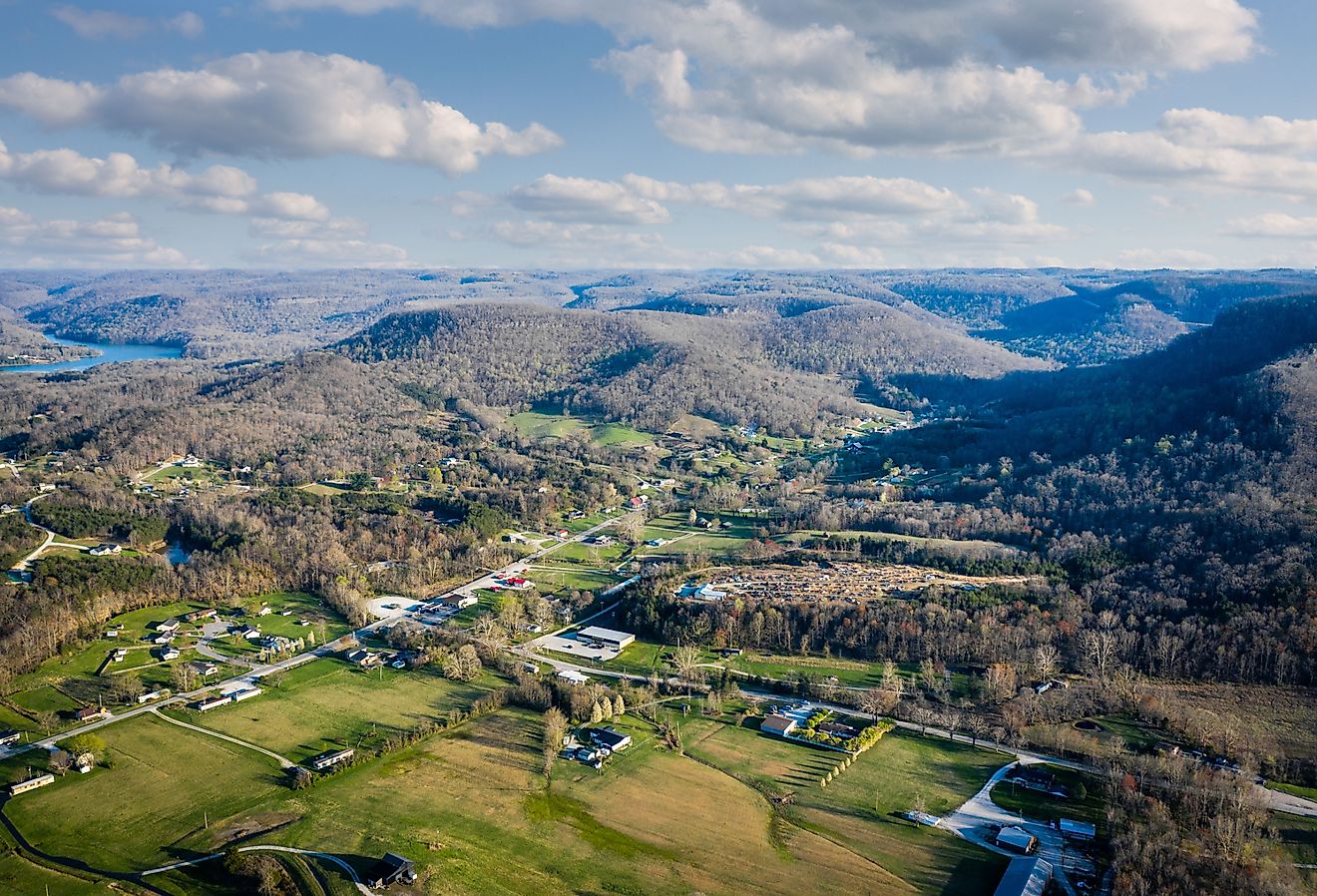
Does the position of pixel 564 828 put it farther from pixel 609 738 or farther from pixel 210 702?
pixel 210 702

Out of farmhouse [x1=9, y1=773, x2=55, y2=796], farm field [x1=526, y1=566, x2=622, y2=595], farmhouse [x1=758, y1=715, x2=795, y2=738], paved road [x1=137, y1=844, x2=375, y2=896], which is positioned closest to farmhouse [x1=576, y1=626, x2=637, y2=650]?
farm field [x1=526, y1=566, x2=622, y2=595]

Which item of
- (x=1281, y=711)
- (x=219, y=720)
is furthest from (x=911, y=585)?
(x=219, y=720)

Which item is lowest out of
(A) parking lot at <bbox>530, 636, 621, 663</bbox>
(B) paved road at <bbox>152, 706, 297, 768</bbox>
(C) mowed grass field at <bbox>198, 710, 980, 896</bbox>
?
(A) parking lot at <bbox>530, 636, 621, 663</bbox>

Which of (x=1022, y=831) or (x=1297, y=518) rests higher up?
(x=1297, y=518)

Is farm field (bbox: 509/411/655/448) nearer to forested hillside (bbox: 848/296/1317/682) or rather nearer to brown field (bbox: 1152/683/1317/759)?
forested hillside (bbox: 848/296/1317/682)

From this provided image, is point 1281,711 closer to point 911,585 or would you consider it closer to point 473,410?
point 911,585
